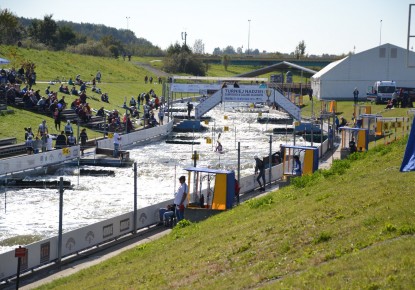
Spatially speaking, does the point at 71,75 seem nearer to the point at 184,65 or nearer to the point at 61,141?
the point at 61,141

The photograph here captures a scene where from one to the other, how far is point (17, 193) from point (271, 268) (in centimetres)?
2163

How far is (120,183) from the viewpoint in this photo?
129 feet

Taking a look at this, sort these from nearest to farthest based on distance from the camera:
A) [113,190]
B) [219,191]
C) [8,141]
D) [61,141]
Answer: [219,191], [113,190], [8,141], [61,141]

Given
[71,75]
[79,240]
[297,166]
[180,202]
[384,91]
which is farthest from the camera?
[71,75]

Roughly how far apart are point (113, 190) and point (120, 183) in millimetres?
2198

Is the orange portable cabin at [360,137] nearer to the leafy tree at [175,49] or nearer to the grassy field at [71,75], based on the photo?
the grassy field at [71,75]

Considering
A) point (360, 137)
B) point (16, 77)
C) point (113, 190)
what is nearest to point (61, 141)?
point (113, 190)

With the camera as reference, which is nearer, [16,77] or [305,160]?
Result: [305,160]

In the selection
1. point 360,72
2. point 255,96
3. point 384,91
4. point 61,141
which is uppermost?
point 360,72

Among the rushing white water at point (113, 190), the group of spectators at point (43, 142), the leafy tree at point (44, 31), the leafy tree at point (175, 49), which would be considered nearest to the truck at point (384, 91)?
the rushing white water at point (113, 190)

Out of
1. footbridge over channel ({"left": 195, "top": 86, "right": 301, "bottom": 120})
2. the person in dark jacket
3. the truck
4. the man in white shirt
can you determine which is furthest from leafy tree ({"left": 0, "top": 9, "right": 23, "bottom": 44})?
the man in white shirt

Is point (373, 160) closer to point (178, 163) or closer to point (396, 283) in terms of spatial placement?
point (178, 163)

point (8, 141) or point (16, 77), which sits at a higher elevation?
point (16, 77)

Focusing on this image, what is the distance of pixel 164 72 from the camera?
438 ft
